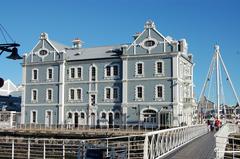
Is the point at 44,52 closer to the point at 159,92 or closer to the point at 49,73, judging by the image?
the point at 49,73

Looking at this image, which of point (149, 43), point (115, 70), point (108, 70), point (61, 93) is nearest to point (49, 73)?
point (61, 93)

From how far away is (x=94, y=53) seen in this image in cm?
5122

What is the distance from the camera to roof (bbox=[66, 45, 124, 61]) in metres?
49.0

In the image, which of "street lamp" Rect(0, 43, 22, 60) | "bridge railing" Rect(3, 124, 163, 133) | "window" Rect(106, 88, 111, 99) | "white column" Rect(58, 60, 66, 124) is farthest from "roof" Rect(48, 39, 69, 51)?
"street lamp" Rect(0, 43, 22, 60)

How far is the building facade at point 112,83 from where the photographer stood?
44.2 m

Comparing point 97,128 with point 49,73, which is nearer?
point 97,128

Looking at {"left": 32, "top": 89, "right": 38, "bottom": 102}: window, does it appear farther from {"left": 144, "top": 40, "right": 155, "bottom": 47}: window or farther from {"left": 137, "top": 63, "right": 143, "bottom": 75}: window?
{"left": 144, "top": 40, "right": 155, "bottom": 47}: window

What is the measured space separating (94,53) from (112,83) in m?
6.25

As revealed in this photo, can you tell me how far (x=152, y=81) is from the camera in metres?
45.0

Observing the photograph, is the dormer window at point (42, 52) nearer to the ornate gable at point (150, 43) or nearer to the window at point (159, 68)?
the ornate gable at point (150, 43)

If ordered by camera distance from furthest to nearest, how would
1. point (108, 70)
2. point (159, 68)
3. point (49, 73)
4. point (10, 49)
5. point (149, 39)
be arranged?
point (49, 73), point (108, 70), point (149, 39), point (159, 68), point (10, 49)

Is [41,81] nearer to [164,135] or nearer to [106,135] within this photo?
[106,135]

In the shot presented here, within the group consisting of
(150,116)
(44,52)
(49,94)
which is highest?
(44,52)

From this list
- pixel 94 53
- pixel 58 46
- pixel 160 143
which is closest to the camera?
pixel 160 143
